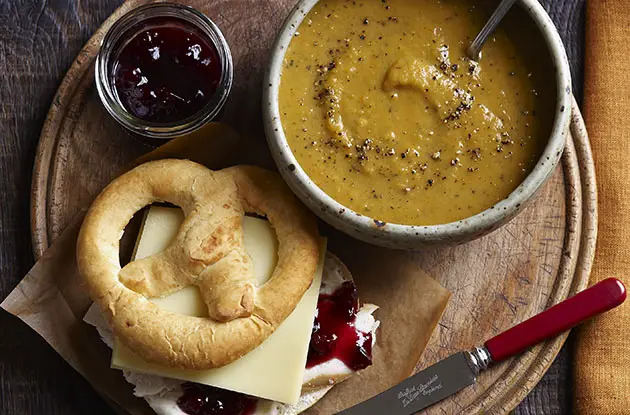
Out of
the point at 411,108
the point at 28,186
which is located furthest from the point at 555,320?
the point at 28,186

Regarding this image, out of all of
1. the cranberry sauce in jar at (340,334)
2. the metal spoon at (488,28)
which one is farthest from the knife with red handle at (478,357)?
the metal spoon at (488,28)

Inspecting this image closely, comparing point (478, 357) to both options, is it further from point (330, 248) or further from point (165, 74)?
point (165, 74)

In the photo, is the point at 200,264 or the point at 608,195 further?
the point at 608,195

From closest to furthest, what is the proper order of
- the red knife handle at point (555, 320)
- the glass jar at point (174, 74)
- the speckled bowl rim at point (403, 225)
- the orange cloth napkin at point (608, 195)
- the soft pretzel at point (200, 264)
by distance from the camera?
the speckled bowl rim at point (403, 225) → the soft pretzel at point (200, 264) → the glass jar at point (174, 74) → the red knife handle at point (555, 320) → the orange cloth napkin at point (608, 195)

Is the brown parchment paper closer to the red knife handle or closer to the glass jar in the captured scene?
the glass jar

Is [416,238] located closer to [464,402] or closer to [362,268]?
[362,268]

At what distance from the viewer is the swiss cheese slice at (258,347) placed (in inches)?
115

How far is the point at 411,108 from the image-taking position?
2725mm

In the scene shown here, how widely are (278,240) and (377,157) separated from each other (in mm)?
489

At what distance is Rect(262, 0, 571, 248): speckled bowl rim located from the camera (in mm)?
2664

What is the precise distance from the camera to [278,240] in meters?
2.96

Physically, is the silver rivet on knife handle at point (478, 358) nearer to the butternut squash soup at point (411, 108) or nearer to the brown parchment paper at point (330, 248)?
the brown parchment paper at point (330, 248)

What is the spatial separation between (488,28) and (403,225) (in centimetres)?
68

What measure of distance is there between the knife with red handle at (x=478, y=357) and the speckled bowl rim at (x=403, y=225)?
585 mm
